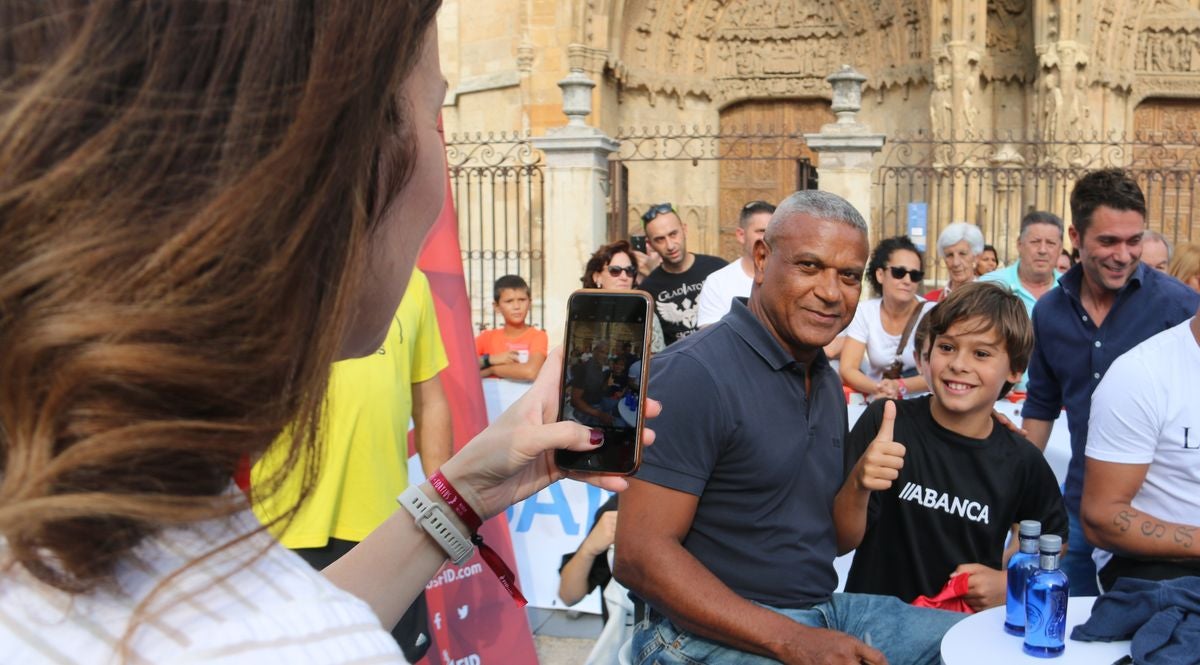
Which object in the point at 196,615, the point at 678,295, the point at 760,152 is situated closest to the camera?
the point at 196,615

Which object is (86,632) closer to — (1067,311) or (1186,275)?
(1067,311)

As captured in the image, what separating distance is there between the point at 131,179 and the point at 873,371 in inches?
219

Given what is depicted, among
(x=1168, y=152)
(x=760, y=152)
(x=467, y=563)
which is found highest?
(x=760, y=152)

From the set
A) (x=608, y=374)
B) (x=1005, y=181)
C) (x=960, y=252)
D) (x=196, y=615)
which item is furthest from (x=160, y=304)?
(x=1005, y=181)

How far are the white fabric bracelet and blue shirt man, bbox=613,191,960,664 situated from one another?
1.08 meters

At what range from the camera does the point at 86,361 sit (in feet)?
2.08

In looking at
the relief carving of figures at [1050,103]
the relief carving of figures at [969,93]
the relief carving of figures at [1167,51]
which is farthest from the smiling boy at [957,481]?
the relief carving of figures at [1167,51]

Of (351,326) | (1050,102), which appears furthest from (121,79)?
(1050,102)

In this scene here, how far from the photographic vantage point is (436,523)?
1463 mm

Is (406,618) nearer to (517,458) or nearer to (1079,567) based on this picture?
(517,458)

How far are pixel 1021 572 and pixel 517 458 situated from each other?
1558mm

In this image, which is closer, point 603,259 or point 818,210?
point 818,210

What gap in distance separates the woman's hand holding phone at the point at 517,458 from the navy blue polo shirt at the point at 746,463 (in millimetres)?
909

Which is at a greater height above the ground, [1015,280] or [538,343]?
[1015,280]
